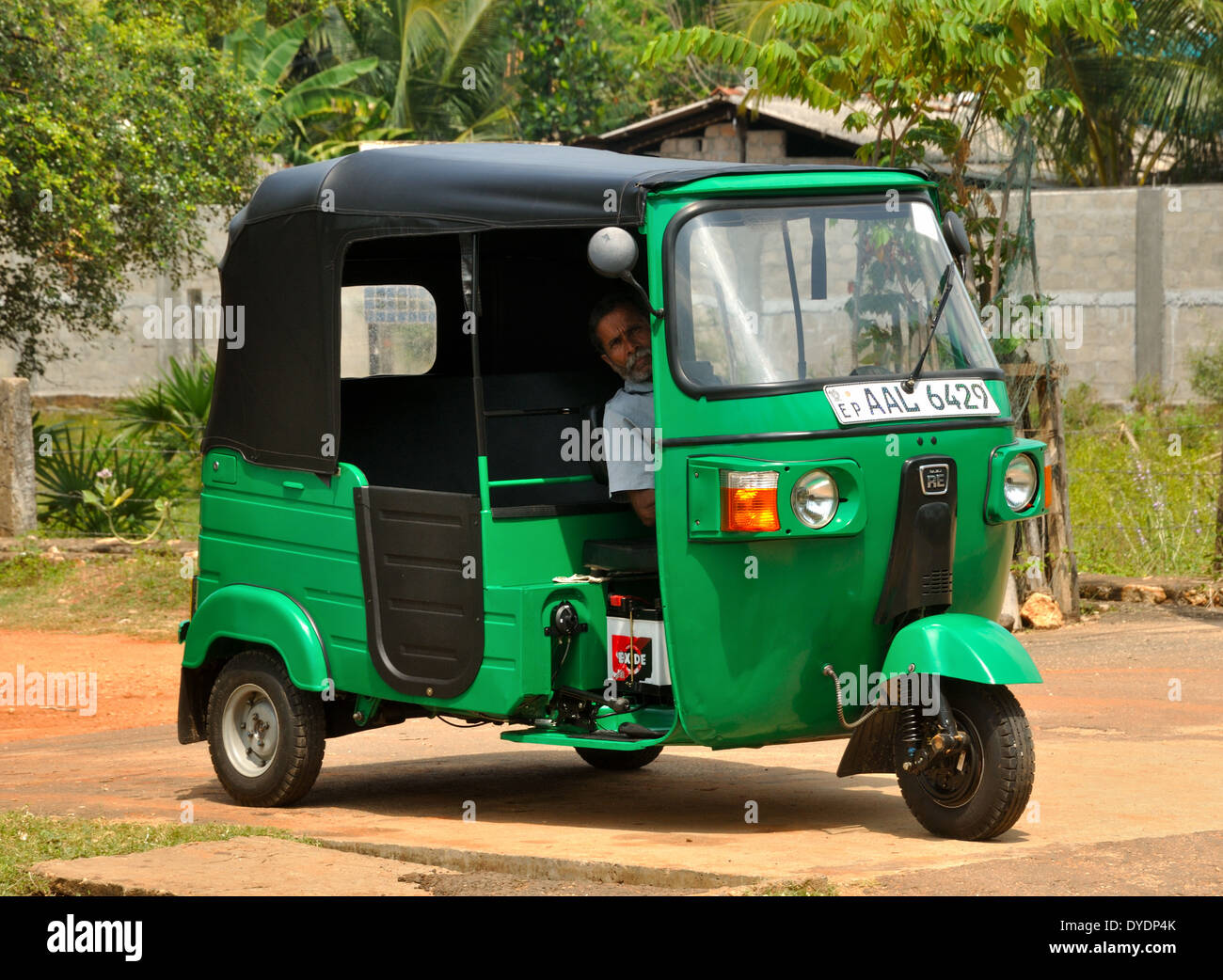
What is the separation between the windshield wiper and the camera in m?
6.28

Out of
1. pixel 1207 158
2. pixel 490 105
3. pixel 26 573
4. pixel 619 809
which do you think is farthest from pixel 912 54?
pixel 490 105

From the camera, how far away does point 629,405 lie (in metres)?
6.72

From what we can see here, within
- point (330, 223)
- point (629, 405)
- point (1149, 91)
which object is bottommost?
point (629, 405)

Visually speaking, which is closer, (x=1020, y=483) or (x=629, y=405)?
(x=1020, y=483)

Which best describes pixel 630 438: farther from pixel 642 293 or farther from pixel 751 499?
pixel 751 499

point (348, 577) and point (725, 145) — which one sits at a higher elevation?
point (725, 145)

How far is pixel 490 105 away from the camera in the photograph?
122 ft

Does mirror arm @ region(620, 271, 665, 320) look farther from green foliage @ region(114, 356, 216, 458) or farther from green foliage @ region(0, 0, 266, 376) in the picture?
green foliage @ region(114, 356, 216, 458)

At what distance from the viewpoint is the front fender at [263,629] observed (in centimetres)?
731

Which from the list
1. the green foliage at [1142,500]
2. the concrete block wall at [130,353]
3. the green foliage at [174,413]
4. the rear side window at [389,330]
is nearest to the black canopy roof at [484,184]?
the rear side window at [389,330]

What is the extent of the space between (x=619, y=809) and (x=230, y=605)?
1.93 m

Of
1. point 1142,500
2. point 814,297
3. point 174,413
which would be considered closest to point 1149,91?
point 1142,500

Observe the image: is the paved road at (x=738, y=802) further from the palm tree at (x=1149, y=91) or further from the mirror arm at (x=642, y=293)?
the palm tree at (x=1149, y=91)

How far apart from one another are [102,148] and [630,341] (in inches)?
415
